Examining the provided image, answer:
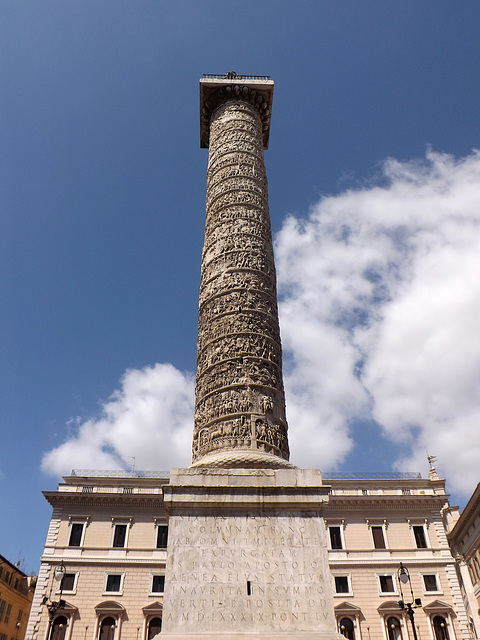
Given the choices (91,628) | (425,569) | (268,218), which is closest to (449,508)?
(425,569)

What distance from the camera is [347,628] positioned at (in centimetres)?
1833

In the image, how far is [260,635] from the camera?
5.41m

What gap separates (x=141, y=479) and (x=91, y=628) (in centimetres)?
565

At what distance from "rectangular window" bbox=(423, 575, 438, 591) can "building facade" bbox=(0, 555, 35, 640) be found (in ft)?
63.3

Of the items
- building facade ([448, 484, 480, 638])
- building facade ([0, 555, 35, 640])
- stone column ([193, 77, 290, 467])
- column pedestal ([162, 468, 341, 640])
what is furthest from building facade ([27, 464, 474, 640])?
column pedestal ([162, 468, 341, 640])

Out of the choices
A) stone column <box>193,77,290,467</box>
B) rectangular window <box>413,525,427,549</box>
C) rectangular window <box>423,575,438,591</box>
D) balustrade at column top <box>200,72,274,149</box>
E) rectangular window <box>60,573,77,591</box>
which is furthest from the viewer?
rectangular window <box>413,525,427,549</box>

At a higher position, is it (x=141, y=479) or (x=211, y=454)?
(x=141, y=479)

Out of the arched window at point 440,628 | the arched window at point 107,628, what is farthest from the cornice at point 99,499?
the arched window at point 440,628

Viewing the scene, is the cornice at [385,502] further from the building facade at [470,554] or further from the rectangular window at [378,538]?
the building facade at [470,554]

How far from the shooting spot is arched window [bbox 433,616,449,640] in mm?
18094

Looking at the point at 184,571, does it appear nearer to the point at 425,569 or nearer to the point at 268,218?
the point at 268,218

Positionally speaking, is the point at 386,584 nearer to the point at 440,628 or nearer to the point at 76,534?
the point at 440,628

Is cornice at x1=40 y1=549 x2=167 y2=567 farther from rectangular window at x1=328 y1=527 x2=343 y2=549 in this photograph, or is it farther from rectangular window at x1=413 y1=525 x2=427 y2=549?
rectangular window at x1=413 y1=525 x2=427 y2=549

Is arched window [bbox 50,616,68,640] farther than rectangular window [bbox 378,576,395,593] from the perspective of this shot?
No
